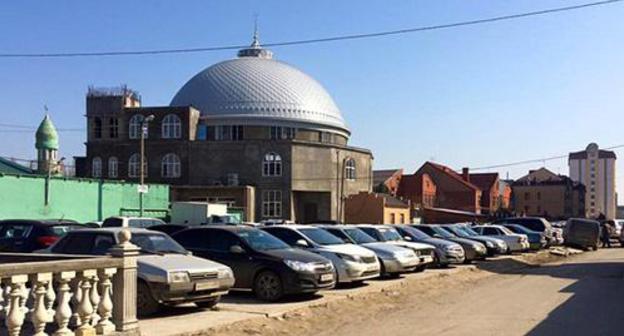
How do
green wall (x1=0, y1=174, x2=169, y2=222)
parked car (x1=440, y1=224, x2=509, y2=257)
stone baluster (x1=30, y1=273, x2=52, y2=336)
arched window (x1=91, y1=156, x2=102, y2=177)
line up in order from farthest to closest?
arched window (x1=91, y1=156, x2=102, y2=177)
green wall (x1=0, y1=174, x2=169, y2=222)
parked car (x1=440, y1=224, x2=509, y2=257)
stone baluster (x1=30, y1=273, x2=52, y2=336)

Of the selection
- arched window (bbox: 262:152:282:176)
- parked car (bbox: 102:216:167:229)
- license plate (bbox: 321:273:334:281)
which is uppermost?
arched window (bbox: 262:152:282:176)

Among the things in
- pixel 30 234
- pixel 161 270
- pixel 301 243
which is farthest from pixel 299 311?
pixel 30 234

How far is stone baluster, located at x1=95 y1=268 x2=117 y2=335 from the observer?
329 inches

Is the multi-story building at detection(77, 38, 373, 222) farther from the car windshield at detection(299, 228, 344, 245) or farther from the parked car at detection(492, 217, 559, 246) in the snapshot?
the car windshield at detection(299, 228, 344, 245)

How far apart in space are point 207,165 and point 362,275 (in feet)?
188

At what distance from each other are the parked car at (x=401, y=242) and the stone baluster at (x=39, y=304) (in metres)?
15.0

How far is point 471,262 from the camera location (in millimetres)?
27484

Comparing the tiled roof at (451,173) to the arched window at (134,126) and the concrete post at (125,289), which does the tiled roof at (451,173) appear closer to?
the arched window at (134,126)

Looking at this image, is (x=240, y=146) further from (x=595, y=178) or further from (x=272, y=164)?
→ (x=595, y=178)

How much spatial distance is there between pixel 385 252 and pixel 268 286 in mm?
5735

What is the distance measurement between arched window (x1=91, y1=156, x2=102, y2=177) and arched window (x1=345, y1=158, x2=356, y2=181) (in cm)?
2631

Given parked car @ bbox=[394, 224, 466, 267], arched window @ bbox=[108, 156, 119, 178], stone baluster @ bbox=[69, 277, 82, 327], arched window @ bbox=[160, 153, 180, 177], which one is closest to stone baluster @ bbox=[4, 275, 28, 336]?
stone baluster @ bbox=[69, 277, 82, 327]

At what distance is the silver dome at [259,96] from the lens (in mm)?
78375

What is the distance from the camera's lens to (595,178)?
150000mm
